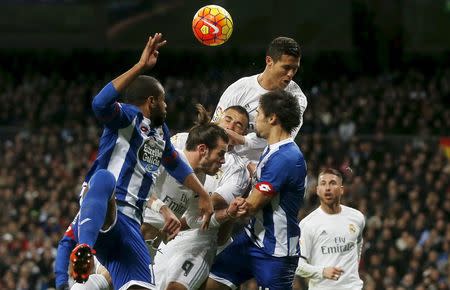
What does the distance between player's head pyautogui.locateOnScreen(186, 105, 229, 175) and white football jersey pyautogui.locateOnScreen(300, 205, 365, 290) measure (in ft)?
8.30

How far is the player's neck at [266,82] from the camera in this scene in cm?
957

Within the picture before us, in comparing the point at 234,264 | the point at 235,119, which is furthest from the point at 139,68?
the point at 234,264

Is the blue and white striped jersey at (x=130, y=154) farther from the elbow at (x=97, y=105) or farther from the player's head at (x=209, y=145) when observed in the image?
the player's head at (x=209, y=145)

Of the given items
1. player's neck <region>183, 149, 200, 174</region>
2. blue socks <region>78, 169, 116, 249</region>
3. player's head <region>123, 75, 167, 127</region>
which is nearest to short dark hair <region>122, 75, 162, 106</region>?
player's head <region>123, 75, 167, 127</region>

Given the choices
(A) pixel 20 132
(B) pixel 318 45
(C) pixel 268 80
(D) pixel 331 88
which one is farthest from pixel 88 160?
(C) pixel 268 80

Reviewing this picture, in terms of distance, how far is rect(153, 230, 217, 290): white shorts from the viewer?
8875 mm

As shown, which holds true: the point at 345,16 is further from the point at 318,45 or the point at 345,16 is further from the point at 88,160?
the point at 88,160

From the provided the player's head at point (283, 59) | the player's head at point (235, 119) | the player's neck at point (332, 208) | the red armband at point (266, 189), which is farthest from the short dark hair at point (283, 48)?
the player's neck at point (332, 208)

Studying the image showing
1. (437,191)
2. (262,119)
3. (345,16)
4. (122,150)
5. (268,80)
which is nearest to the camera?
(122,150)

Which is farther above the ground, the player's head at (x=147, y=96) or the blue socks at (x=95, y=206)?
the player's head at (x=147, y=96)

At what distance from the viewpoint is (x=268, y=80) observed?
9586 mm

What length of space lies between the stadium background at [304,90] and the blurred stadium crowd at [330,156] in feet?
0.13

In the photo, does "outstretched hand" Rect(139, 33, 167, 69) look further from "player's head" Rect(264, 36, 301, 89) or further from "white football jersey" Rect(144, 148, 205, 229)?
"player's head" Rect(264, 36, 301, 89)

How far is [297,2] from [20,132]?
996 cm
